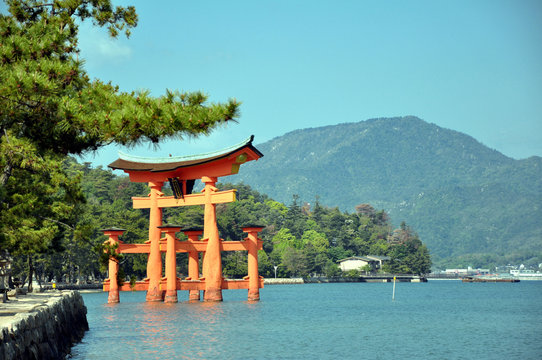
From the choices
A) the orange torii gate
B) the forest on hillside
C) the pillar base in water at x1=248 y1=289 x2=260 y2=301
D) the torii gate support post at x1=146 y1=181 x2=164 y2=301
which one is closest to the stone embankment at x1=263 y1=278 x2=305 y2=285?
the forest on hillside

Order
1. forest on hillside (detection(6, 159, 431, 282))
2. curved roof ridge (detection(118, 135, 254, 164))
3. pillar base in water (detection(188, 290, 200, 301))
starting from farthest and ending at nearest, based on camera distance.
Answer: forest on hillside (detection(6, 159, 431, 282)) < pillar base in water (detection(188, 290, 200, 301)) < curved roof ridge (detection(118, 135, 254, 164))

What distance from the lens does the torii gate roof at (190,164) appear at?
134 feet

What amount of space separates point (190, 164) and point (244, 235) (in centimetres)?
6457

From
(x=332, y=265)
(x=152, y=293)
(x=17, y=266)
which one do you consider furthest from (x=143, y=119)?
(x=332, y=265)

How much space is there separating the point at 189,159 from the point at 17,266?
75.2 ft

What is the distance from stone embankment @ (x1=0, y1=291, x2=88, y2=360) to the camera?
13273 mm

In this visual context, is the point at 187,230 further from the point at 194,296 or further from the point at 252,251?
the point at 252,251

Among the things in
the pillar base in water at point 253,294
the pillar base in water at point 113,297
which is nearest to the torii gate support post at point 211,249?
the pillar base in water at point 253,294

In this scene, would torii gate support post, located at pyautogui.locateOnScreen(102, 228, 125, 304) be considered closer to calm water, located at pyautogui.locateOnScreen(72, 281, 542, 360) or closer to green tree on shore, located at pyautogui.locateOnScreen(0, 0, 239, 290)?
calm water, located at pyautogui.locateOnScreen(72, 281, 542, 360)

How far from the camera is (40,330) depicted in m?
16.6

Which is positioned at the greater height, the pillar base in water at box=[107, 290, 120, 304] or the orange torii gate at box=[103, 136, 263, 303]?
the orange torii gate at box=[103, 136, 263, 303]

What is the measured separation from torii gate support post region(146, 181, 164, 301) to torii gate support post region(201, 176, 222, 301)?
11.3 feet

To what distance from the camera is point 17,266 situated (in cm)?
5759

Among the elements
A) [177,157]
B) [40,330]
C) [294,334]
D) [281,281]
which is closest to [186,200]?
[177,157]
